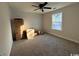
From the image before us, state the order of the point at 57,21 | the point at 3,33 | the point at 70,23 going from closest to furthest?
the point at 3,33 → the point at 70,23 → the point at 57,21

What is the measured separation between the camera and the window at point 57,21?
5616 millimetres

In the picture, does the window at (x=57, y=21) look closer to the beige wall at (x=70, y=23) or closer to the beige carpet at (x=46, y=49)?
the beige wall at (x=70, y=23)

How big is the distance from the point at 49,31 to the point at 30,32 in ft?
5.28

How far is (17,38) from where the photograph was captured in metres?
5.42

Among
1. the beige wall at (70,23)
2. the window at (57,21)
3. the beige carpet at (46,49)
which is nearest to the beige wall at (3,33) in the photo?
the beige carpet at (46,49)

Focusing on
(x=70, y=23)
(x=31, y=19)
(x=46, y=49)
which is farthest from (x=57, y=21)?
(x=46, y=49)

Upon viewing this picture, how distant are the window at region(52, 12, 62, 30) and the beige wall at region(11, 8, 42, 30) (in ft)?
4.24

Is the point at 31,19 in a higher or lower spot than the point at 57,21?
higher

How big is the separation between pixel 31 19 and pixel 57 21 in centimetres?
194

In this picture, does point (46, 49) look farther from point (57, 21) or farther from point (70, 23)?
point (57, 21)

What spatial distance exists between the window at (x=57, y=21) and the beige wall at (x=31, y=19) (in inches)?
50.8

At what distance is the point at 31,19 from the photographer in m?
6.97

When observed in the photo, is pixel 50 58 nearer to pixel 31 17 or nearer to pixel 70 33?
pixel 70 33

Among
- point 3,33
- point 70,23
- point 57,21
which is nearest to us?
point 3,33
